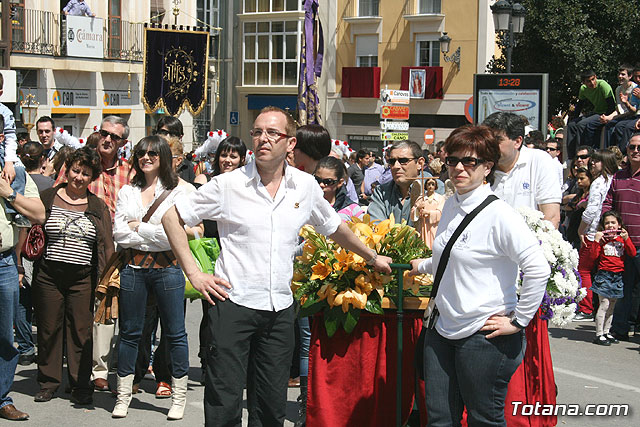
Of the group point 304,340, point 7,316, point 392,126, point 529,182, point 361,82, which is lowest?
point 304,340

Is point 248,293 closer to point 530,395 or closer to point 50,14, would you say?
point 530,395

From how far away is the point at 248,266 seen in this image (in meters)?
4.78

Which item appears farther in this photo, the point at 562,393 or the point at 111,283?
the point at 562,393

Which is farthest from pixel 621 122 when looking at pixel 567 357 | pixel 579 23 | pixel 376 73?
pixel 376 73

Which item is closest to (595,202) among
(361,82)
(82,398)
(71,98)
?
(82,398)

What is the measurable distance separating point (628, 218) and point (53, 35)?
1152 inches

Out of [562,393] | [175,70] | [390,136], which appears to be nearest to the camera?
[562,393]

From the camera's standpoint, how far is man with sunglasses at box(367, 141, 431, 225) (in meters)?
6.72

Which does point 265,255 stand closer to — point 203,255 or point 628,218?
point 203,255

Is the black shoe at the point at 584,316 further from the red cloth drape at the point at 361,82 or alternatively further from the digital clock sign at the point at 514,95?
the red cloth drape at the point at 361,82

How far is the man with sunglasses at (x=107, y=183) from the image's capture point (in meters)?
7.48

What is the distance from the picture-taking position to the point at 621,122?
1506 cm

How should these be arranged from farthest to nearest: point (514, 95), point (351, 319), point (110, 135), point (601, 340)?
point (514, 95) → point (601, 340) → point (110, 135) → point (351, 319)

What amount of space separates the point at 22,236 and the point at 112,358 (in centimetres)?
174
